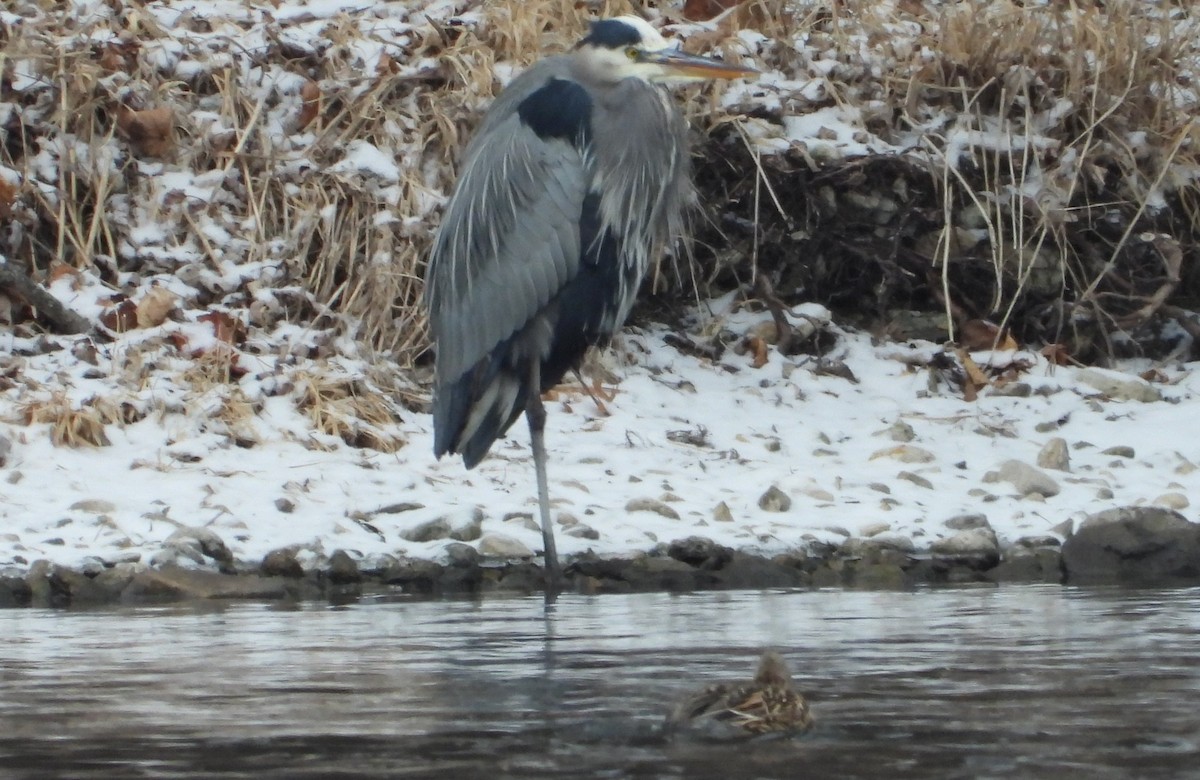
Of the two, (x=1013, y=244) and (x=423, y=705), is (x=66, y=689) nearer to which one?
(x=423, y=705)

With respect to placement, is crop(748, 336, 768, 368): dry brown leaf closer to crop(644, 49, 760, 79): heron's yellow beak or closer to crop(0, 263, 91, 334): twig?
crop(644, 49, 760, 79): heron's yellow beak

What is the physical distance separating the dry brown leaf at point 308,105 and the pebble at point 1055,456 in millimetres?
3557

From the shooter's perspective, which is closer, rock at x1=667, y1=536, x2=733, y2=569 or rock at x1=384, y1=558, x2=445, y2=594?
rock at x1=384, y1=558, x2=445, y2=594

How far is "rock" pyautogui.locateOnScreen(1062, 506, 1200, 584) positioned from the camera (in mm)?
5609

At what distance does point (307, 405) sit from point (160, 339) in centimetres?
71

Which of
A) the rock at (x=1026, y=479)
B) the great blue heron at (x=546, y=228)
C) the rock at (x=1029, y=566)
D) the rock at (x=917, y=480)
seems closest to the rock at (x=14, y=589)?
the great blue heron at (x=546, y=228)

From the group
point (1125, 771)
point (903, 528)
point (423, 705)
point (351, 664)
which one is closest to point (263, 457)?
point (903, 528)

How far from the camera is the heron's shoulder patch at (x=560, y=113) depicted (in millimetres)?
6406

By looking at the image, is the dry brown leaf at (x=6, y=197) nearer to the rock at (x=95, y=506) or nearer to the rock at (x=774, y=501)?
the rock at (x=95, y=506)

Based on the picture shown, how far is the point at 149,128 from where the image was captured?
27.3 ft

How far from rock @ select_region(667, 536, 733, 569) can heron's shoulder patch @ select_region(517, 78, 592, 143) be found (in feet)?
4.87

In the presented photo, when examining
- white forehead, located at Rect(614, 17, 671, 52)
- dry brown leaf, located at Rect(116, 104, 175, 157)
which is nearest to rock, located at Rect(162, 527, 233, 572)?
white forehead, located at Rect(614, 17, 671, 52)

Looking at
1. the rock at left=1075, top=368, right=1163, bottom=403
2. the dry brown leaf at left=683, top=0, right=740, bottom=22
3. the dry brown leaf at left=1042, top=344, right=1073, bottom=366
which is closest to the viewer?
the rock at left=1075, top=368, right=1163, bottom=403

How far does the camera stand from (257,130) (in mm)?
8477
